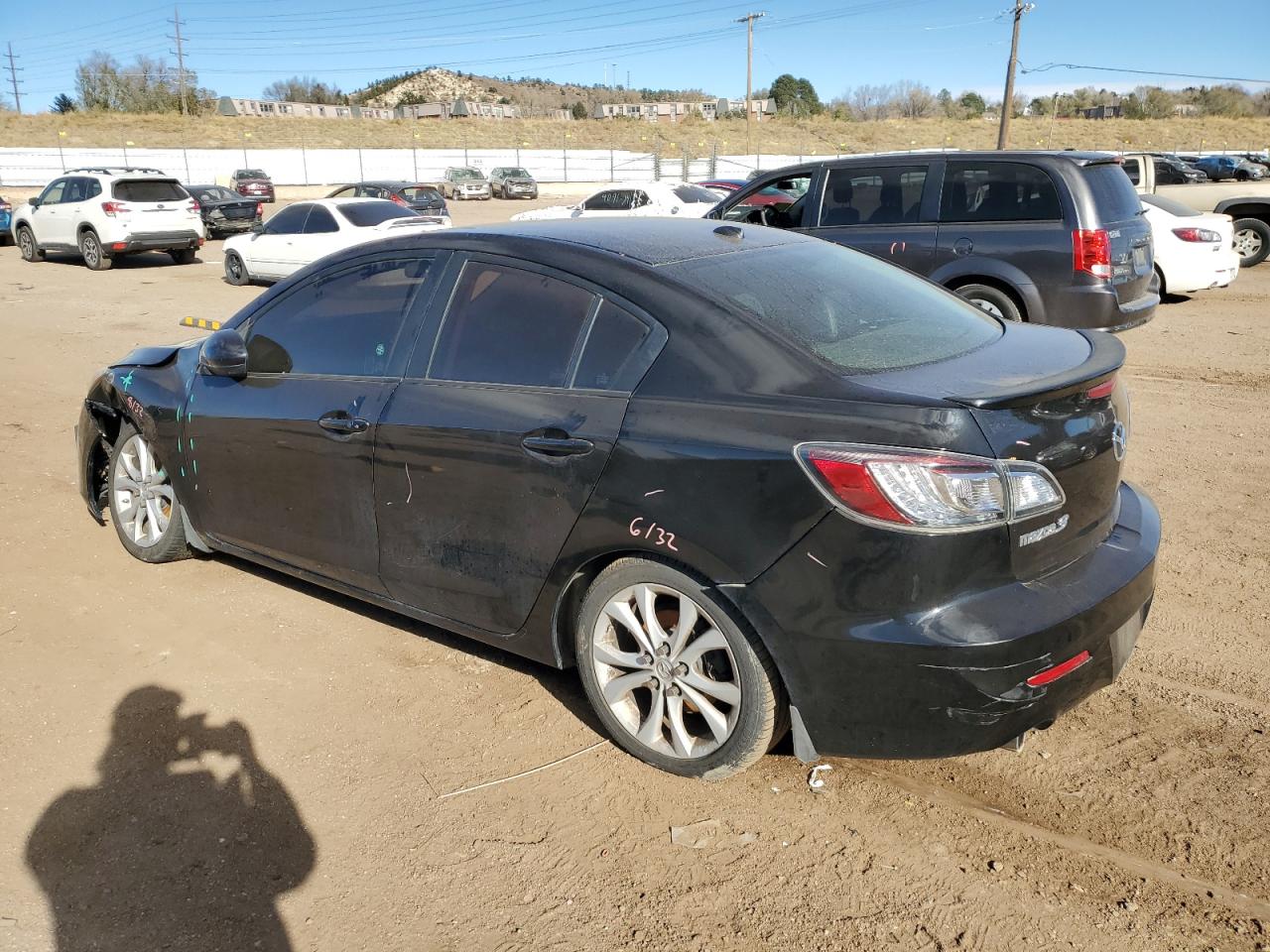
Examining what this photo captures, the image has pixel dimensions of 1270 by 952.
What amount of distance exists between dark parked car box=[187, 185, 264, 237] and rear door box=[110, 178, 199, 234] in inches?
270

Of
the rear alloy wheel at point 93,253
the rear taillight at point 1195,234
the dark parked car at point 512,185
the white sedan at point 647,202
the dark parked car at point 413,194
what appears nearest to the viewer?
the rear taillight at point 1195,234

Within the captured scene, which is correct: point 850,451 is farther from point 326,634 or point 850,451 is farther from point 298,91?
point 298,91

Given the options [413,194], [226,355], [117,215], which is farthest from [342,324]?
[413,194]

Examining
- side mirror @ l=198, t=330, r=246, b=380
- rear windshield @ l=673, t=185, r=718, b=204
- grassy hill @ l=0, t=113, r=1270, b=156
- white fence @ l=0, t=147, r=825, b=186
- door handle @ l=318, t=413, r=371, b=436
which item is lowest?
door handle @ l=318, t=413, r=371, b=436

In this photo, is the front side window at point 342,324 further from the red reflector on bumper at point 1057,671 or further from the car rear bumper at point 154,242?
the car rear bumper at point 154,242

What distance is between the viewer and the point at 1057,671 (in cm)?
269

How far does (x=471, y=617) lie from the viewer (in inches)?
140

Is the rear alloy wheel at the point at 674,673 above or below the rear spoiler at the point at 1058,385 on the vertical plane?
below

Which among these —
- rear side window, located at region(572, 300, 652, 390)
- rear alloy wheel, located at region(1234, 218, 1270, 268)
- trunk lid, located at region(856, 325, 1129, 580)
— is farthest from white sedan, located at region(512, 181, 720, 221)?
trunk lid, located at region(856, 325, 1129, 580)

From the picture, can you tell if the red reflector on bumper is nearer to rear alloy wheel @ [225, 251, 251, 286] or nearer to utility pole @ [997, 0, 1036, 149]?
rear alloy wheel @ [225, 251, 251, 286]

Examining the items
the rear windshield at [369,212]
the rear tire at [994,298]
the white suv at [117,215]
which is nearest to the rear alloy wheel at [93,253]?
the white suv at [117,215]

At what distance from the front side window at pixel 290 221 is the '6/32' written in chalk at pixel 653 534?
1445 centimetres

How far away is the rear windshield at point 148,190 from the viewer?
747 inches

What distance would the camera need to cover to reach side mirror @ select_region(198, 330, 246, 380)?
13.5 feet
